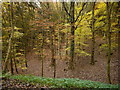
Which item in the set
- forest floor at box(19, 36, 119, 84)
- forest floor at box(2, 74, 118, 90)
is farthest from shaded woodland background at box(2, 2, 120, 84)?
forest floor at box(2, 74, 118, 90)

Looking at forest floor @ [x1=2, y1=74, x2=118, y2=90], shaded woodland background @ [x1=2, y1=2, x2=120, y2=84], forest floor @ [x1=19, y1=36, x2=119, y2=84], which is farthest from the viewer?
forest floor @ [x1=19, y1=36, x2=119, y2=84]

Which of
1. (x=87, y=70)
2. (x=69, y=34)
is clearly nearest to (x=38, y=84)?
(x=69, y=34)

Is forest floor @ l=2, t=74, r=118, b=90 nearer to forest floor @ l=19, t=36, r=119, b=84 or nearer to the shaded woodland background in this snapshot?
the shaded woodland background

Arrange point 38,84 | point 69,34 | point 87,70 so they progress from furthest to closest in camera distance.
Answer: point 87,70 → point 69,34 → point 38,84

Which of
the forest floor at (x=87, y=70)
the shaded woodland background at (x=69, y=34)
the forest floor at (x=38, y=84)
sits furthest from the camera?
the forest floor at (x=87, y=70)

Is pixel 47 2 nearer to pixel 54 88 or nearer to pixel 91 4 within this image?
pixel 91 4

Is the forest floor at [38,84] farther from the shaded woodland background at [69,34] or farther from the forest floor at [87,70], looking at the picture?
the forest floor at [87,70]

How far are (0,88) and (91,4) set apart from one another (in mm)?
11623

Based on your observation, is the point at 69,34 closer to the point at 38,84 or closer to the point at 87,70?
the point at 87,70

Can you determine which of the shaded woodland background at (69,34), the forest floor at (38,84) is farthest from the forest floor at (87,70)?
the forest floor at (38,84)

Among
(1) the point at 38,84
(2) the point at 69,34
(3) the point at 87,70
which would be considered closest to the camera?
(1) the point at 38,84

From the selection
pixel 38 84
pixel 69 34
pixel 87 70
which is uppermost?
pixel 69 34

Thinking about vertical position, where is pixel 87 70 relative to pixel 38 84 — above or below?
below

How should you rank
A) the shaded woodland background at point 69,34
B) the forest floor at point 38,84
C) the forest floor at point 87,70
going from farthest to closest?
the forest floor at point 87,70, the shaded woodland background at point 69,34, the forest floor at point 38,84
